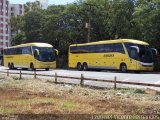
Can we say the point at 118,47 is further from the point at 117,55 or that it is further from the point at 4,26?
the point at 4,26

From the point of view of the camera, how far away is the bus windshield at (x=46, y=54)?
47281 mm

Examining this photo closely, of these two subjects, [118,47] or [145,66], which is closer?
[145,66]

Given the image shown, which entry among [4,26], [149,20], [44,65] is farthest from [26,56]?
[4,26]

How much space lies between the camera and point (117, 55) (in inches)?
1607

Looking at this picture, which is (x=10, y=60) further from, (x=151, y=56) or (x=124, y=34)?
(x=151, y=56)

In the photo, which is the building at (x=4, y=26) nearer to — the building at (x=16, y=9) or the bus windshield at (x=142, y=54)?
the building at (x=16, y=9)

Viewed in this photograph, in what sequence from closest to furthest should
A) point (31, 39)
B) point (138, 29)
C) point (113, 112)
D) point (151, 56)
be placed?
1. point (113, 112)
2. point (151, 56)
3. point (138, 29)
4. point (31, 39)

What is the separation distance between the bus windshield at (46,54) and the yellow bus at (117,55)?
129 inches

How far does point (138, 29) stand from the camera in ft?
157

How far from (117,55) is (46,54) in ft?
34.5

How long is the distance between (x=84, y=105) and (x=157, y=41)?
33667 millimetres

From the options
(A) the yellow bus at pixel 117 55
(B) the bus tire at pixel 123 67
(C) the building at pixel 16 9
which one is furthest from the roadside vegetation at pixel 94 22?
(C) the building at pixel 16 9

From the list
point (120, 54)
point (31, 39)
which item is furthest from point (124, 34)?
point (31, 39)

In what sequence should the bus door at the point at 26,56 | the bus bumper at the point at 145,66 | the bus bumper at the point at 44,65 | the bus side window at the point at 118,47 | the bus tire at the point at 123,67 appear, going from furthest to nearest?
Result: the bus door at the point at 26,56 → the bus bumper at the point at 44,65 → the bus side window at the point at 118,47 → the bus tire at the point at 123,67 → the bus bumper at the point at 145,66
